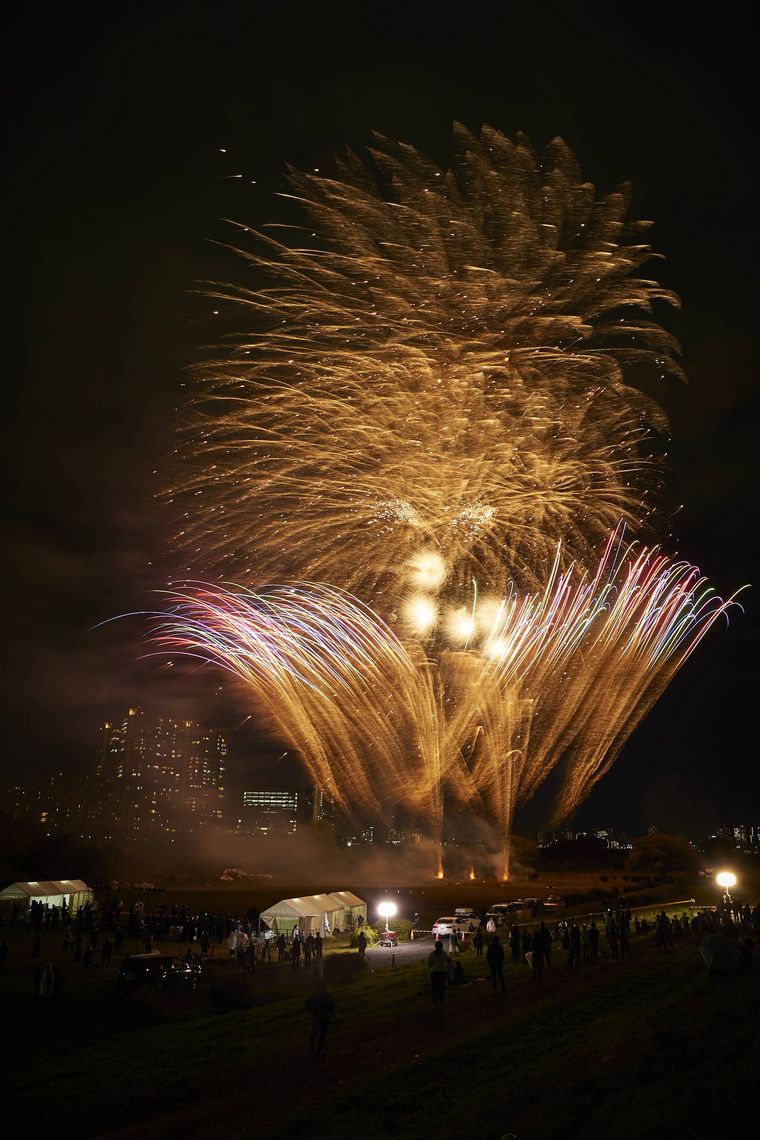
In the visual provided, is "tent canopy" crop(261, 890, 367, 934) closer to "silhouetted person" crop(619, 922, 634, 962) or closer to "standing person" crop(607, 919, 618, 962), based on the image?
"silhouetted person" crop(619, 922, 634, 962)

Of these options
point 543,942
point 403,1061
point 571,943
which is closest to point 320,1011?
point 403,1061

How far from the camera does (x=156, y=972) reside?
67.3 ft

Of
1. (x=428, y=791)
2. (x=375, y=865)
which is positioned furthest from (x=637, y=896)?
(x=375, y=865)

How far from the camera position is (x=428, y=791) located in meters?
54.8

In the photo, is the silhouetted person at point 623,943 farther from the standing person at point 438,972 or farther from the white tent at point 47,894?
the white tent at point 47,894

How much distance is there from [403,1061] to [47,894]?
3169cm

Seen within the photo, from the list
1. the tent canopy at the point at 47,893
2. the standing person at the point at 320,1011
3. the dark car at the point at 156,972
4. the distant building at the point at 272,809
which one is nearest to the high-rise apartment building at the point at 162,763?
the distant building at the point at 272,809

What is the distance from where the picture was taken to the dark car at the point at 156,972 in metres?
20.0

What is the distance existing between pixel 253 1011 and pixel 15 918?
2292 centimetres

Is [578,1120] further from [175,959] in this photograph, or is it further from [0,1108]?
[175,959]

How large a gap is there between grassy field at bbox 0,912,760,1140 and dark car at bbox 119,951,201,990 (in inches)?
34.3

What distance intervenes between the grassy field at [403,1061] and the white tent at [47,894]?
20515mm

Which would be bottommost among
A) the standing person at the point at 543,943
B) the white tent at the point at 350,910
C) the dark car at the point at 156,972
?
the white tent at the point at 350,910

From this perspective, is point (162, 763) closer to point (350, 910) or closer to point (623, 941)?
point (350, 910)
